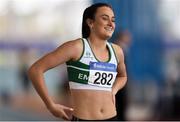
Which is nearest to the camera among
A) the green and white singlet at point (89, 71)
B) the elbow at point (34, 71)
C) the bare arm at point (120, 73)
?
the elbow at point (34, 71)

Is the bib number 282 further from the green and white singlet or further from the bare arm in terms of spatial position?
the bare arm

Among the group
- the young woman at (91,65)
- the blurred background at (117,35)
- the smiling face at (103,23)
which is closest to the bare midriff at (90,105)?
the young woman at (91,65)

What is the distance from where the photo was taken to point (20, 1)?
7215 mm

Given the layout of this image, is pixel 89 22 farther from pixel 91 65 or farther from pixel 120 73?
pixel 120 73

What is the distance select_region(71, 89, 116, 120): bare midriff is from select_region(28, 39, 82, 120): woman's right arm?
86mm

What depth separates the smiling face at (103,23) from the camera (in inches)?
99.5

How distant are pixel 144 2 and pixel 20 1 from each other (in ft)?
7.05

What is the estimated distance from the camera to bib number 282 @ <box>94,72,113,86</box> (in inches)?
101

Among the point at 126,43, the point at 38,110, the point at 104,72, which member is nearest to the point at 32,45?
the point at 38,110

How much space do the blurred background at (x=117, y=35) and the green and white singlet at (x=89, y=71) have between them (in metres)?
2.36

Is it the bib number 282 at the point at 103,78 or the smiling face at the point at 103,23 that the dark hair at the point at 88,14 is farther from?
the bib number 282 at the point at 103,78

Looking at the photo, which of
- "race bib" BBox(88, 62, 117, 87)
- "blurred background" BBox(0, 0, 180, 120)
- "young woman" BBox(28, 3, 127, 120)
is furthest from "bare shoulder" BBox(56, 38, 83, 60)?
"blurred background" BBox(0, 0, 180, 120)

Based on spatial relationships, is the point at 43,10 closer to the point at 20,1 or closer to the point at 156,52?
the point at 20,1

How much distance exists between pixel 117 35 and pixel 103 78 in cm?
236
